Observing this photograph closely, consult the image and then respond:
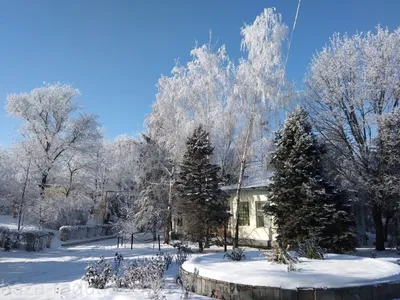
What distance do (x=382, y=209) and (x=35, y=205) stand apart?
22.6 meters

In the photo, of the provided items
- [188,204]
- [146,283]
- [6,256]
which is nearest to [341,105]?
[188,204]

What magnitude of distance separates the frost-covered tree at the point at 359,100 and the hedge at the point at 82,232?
17533mm

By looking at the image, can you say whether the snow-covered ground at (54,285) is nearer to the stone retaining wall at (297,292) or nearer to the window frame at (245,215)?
the stone retaining wall at (297,292)

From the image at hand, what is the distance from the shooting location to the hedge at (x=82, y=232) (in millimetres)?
20766

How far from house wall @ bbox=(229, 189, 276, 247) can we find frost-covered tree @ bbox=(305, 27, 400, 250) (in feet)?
15.9

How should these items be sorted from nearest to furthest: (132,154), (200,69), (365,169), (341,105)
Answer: (365,169) → (341,105) → (200,69) → (132,154)

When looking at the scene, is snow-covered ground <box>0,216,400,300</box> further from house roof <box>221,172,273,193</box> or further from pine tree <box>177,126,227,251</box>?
house roof <box>221,172,273,193</box>

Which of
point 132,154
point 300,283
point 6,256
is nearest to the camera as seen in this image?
point 300,283

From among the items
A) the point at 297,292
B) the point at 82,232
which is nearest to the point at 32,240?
the point at 82,232

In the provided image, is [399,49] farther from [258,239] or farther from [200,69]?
[258,239]

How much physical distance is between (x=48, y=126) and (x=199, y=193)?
17.1m

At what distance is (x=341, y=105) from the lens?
650 inches

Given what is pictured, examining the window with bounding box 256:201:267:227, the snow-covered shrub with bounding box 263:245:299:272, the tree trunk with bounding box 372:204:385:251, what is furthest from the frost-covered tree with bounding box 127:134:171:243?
the snow-covered shrub with bounding box 263:245:299:272

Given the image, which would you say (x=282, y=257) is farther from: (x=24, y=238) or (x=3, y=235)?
(x=3, y=235)
